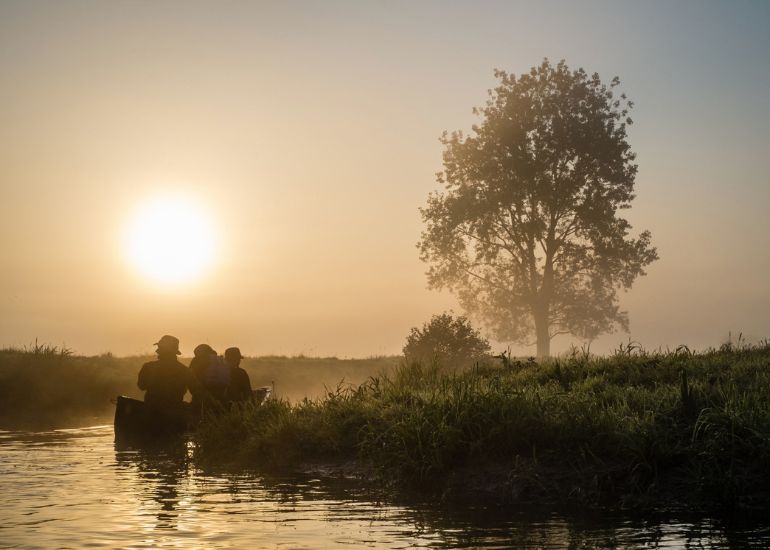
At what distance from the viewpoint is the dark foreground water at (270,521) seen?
839 centimetres

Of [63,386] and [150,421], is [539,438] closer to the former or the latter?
[150,421]

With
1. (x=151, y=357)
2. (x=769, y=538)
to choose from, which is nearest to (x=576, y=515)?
(x=769, y=538)

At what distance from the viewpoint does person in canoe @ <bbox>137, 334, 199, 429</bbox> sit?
20.0m

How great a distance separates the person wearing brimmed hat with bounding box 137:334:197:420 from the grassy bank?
12.7ft

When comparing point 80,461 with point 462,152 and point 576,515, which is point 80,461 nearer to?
point 576,515

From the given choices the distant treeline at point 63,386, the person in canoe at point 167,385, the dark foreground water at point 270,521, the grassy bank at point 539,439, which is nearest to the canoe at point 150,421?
the person in canoe at point 167,385

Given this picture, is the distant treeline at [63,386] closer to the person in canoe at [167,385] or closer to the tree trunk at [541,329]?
the person in canoe at [167,385]

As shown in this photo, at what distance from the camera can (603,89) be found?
4672 centimetres

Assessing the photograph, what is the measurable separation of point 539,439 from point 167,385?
1072 centimetres

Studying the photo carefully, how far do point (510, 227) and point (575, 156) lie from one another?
500 cm

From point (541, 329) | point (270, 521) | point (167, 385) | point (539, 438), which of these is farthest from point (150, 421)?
point (541, 329)

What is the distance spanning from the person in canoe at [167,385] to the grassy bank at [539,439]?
3.71m

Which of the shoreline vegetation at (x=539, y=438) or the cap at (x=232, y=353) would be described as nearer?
the shoreline vegetation at (x=539, y=438)

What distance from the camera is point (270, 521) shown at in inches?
374
